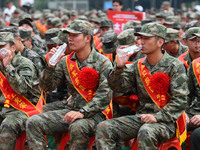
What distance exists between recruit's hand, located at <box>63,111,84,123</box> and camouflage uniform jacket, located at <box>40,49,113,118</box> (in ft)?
0.30

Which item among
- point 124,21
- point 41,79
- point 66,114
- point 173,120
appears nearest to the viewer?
point 173,120

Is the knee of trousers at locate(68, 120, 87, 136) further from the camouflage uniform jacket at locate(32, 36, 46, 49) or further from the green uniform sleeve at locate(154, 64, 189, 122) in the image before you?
the camouflage uniform jacket at locate(32, 36, 46, 49)

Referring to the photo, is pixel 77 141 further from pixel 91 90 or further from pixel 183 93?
pixel 183 93

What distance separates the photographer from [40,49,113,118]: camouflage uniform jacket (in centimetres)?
528

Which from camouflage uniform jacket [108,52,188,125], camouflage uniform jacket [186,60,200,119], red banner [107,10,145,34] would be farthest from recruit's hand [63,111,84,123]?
red banner [107,10,145,34]

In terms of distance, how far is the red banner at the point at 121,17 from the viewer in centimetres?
1030

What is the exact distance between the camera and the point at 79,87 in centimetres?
558

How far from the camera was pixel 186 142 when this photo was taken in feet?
17.8

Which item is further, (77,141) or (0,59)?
(0,59)

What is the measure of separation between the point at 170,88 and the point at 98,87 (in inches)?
38.0

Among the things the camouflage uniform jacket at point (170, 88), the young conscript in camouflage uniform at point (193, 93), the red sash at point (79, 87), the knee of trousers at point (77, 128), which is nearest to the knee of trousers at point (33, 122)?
the knee of trousers at point (77, 128)

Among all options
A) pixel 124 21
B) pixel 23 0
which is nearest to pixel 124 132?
pixel 124 21

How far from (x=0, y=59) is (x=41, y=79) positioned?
0.66 meters

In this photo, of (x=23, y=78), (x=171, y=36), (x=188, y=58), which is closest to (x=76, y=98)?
(x=23, y=78)
